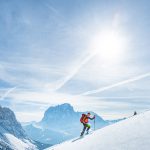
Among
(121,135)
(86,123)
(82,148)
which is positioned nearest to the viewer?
(121,135)

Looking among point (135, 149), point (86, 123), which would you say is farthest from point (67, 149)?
point (86, 123)

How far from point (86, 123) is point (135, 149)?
18.9 m

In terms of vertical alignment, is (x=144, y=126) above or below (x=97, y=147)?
above

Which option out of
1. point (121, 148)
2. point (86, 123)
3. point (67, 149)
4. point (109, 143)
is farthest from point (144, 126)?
point (86, 123)

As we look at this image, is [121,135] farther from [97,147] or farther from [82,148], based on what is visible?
[82,148]

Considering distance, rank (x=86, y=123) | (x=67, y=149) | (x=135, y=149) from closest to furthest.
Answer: (x=135, y=149)
(x=67, y=149)
(x=86, y=123)

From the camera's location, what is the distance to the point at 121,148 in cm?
1317

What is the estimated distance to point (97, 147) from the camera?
15453 mm

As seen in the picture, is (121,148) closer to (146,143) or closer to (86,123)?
(146,143)

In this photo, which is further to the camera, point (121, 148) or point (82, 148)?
point (82, 148)

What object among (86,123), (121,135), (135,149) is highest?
(86,123)

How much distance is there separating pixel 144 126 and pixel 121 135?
64.7 inches

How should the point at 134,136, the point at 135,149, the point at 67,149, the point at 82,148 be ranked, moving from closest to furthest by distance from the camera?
the point at 135,149 → the point at 134,136 → the point at 82,148 → the point at 67,149

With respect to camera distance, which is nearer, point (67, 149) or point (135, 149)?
point (135, 149)
